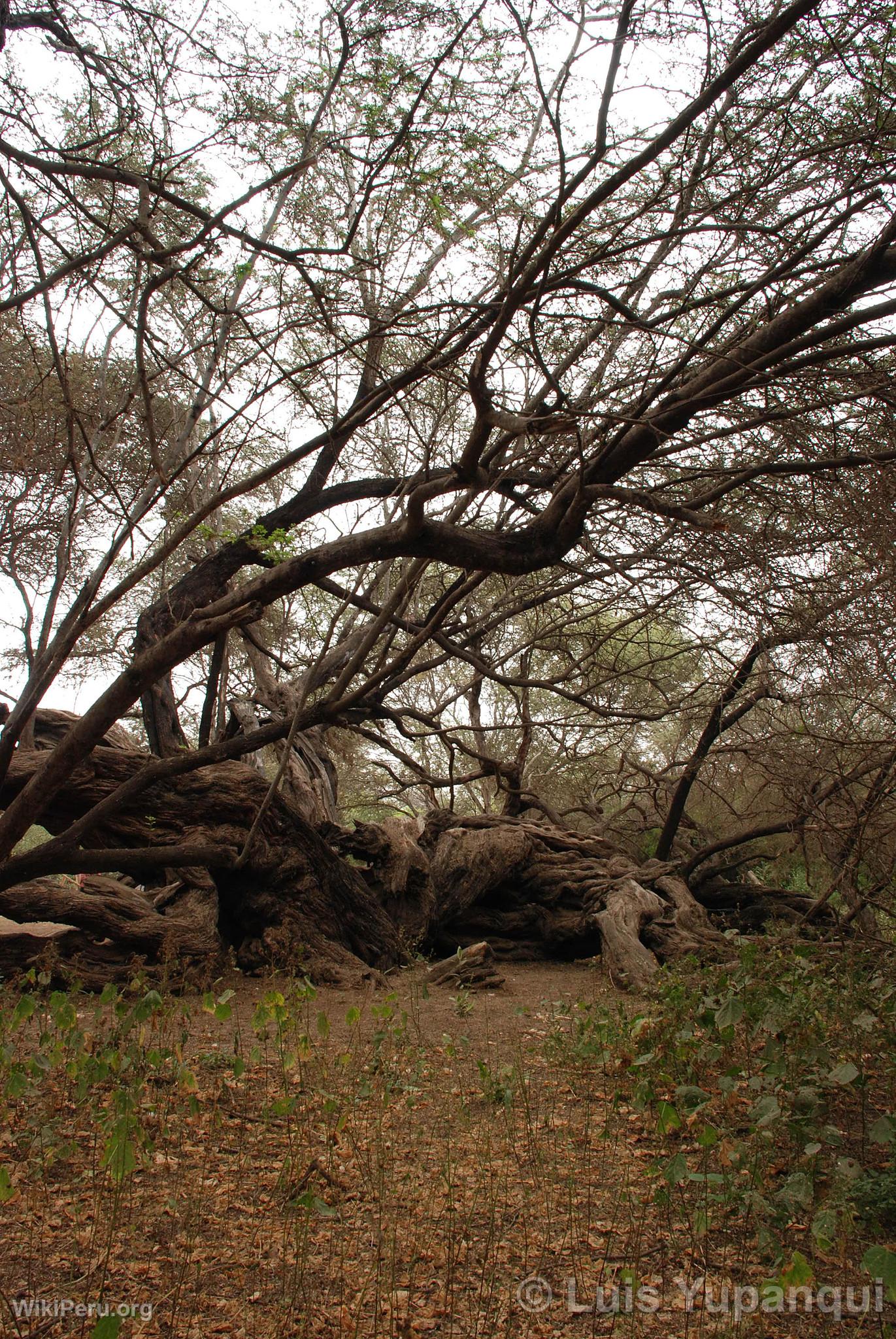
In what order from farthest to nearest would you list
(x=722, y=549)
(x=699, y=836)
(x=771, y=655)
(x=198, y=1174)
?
(x=699, y=836) < (x=771, y=655) < (x=722, y=549) < (x=198, y=1174)

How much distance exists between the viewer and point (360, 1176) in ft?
9.33

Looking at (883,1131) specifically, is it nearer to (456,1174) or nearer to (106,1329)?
(456,1174)

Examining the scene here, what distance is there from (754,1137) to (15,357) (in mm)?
7728

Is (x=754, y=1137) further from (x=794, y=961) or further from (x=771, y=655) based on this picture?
(x=771, y=655)

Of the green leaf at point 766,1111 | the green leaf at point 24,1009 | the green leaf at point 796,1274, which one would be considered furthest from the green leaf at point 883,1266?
the green leaf at point 24,1009

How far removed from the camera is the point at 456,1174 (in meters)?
2.88

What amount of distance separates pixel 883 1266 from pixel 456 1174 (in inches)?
58.6

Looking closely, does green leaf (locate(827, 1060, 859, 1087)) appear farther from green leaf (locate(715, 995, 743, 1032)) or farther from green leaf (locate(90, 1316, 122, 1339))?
green leaf (locate(90, 1316, 122, 1339))

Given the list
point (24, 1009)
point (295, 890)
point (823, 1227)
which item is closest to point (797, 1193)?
point (823, 1227)

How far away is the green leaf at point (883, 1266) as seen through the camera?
1.74 meters

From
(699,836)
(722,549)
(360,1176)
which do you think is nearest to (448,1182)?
(360,1176)

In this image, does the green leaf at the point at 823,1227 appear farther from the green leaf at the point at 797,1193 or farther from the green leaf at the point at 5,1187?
the green leaf at the point at 5,1187

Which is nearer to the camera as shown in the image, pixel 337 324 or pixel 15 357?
pixel 337 324

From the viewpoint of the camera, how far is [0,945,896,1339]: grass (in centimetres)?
211
